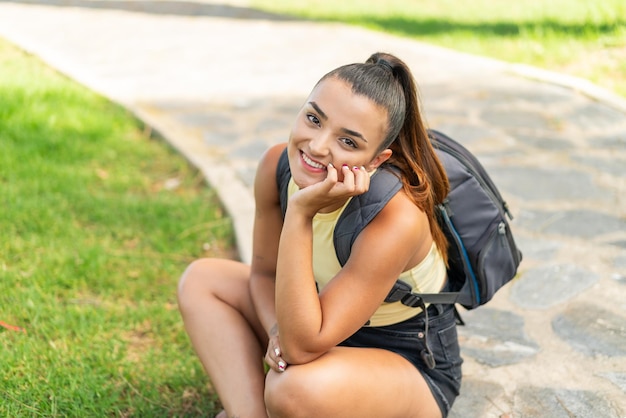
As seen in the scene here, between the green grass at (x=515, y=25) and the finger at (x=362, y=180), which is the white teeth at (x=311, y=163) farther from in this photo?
the green grass at (x=515, y=25)

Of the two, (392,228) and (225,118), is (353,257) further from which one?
(225,118)

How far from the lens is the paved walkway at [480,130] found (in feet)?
9.88

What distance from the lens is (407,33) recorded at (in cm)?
844

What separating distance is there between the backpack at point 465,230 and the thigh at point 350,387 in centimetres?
20

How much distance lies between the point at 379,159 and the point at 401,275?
361 millimetres

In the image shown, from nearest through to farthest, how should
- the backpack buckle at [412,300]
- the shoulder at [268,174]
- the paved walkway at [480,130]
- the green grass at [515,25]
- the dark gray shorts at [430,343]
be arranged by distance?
the backpack buckle at [412,300]
the dark gray shorts at [430,343]
the shoulder at [268,174]
the paved walkway at [480,130]
the green grass at [515,25]

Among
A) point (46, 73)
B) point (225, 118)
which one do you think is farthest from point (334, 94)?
point (46, 73)

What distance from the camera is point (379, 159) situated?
7.78ft

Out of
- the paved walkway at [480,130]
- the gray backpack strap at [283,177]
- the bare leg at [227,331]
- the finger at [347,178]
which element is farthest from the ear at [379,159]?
the paved walkway at [480,130]

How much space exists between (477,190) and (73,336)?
166 centimetres

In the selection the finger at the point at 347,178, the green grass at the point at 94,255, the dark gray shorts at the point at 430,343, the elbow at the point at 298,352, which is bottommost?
the green grass at the point at 94,255

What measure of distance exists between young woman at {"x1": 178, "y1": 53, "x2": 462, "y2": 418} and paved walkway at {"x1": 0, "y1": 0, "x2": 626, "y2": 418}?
421 mm

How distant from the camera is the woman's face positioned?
2.26m

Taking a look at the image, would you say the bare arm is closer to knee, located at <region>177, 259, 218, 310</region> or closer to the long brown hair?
knee, located at <region>177, 259, 218, 310</region>
